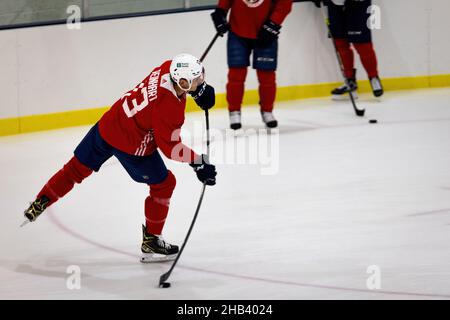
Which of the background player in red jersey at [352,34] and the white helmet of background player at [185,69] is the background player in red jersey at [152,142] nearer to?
the white helmet of background player at [185,69]

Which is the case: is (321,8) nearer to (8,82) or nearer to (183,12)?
(183,12)

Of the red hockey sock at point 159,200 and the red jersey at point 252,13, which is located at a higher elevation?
the red jersey at point 252,13

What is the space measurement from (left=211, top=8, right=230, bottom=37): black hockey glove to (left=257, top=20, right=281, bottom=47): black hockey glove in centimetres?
28

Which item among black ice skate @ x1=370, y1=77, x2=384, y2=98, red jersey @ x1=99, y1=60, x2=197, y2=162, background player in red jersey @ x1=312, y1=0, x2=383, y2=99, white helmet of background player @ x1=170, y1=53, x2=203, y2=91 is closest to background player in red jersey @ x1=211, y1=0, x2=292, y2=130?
background player in red jersey @ x1=312, y1=0, x2=383, y2=99

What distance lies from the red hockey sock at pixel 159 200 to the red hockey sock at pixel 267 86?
3.49 meters

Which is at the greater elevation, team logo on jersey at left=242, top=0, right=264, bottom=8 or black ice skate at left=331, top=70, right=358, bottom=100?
team logo on jersey at left=242, top=0, right=264, bottom=8

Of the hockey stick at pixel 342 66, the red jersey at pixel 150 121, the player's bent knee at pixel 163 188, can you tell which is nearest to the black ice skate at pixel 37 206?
the red jersey at pixel 150 121

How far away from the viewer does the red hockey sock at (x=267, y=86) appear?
9.39 m

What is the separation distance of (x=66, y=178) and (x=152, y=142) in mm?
550

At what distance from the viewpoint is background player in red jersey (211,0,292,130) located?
30.0 feet

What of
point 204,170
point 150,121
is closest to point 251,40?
point 150,121

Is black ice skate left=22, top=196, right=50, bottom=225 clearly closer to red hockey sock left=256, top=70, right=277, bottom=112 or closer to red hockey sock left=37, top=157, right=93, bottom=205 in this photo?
red hockey sock left=37, top=157, right=93, bottom=205

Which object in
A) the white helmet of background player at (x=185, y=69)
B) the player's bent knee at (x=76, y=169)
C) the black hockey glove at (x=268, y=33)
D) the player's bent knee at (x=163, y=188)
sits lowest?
the player's bent knee at (x=163, y=188)

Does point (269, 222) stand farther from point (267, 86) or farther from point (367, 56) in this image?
A: point (367, 56)
